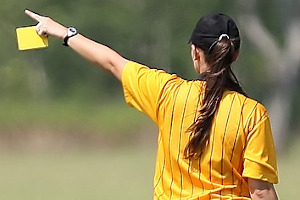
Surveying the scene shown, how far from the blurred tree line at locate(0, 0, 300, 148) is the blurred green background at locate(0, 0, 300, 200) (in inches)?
0.4

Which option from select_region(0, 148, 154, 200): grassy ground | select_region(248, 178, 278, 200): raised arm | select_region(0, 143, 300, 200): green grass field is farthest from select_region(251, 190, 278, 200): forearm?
select_region(0, 148, 154, 200): grassy ground

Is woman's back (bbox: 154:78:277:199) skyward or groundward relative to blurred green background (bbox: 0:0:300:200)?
groundward

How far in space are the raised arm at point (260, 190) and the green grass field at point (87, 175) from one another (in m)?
4.65

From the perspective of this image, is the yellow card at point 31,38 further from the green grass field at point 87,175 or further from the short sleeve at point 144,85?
the green grass field at point 87,175

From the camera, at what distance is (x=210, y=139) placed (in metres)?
2.08

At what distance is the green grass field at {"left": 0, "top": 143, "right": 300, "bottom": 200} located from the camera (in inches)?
278

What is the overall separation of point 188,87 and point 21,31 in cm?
45

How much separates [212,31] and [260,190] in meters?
0.40

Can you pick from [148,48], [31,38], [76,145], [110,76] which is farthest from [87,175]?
[31,38]

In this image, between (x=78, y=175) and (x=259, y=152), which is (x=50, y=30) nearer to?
(x=259, y=152)

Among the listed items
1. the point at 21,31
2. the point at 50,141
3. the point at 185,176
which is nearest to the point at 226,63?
the point at 185,176

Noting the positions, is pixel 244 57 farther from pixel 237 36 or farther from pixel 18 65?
pixel 237 36

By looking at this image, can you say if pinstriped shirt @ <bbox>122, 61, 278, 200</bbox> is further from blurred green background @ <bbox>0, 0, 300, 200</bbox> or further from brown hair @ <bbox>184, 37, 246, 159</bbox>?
blurred green background @ <bbox>0, 0, 300, 200</bbox>

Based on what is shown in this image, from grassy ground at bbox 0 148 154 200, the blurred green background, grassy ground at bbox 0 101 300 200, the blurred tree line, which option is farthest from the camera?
the blurred tree line
